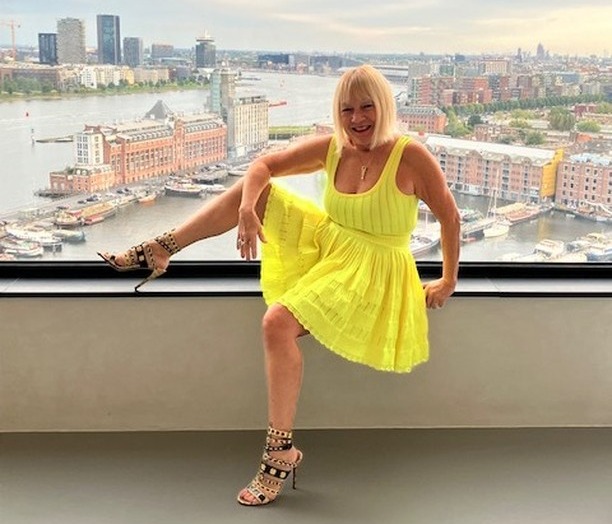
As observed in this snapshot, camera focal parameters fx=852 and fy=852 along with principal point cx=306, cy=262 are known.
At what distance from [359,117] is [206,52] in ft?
2.04

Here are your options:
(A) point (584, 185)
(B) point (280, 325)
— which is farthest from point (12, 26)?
(A) point (584, 185)

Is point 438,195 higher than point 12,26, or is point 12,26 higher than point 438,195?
point 12,26

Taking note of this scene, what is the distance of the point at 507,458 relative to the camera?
2.32 m

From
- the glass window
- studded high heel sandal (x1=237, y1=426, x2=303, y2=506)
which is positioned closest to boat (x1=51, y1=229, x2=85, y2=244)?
the glass window

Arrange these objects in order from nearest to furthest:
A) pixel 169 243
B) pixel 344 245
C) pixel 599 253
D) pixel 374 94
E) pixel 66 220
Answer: pixel 374 94 < pixel 344 245 < pixel 169 243 < pixel 66 220 < pixel 599 253

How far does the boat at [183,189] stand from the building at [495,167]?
692 millimetres

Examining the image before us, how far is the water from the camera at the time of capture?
95.1 inches

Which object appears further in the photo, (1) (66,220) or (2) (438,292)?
(1) (66,220)

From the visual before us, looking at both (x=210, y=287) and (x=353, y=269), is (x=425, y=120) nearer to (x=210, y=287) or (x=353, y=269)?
(x=353, y=269)

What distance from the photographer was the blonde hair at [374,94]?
79.5 inches

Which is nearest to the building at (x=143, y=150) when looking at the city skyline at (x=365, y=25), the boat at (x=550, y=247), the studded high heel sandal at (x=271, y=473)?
the city skyline at (x=365, y=25)

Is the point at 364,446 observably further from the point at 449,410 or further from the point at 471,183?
the point at 471,183

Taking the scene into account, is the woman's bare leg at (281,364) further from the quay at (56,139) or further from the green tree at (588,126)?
the green tree at (588,126)

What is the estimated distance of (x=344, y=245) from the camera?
213 cm
